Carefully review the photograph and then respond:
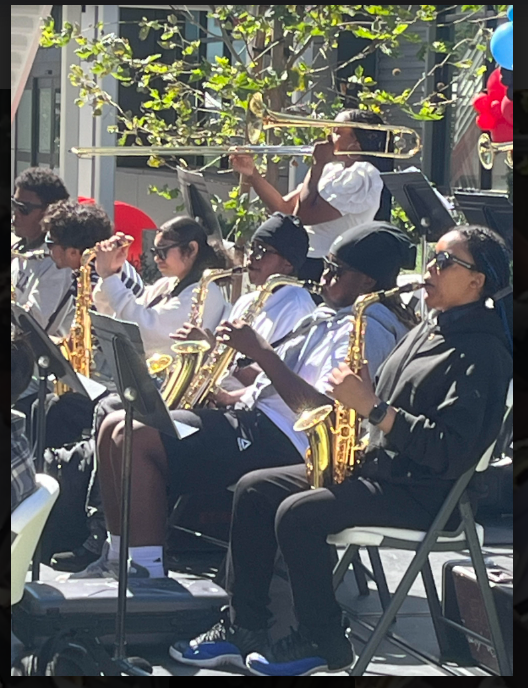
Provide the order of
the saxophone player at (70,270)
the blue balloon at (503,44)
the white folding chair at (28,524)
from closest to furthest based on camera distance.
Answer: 1. the white folding chair at (28,524)
2. the blue balloon at (503,44)
3. the saxophone player at (70,270)

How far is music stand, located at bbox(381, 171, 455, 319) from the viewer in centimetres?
446

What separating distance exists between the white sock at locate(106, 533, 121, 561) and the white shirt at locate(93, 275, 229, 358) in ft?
1.95

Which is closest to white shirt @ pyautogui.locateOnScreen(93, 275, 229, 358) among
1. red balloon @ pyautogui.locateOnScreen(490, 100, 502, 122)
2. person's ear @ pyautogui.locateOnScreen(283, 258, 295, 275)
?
person's ear @ pyautogui.locateOnScreen(283, 258, 295, 275)

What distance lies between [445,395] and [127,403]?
992mm

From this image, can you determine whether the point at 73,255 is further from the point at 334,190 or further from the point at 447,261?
the point at 447,261

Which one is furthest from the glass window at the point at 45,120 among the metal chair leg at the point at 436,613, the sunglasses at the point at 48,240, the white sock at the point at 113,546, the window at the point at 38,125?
the metal chair leg at the point at 436,613

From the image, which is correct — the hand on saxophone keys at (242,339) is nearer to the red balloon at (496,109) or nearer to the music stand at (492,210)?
the music stand at (492,210)

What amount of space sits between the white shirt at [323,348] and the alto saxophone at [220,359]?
0.12m

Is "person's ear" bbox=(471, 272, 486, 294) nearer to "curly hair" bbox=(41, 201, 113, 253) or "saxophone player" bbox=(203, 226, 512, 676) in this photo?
"saxophone player" bbox=(203, 226, 512, 676)

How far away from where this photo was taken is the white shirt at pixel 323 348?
447 cm

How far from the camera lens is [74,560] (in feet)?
15.1

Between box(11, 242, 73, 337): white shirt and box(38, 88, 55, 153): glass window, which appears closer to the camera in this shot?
box(38, 88, 55, 153): glass window

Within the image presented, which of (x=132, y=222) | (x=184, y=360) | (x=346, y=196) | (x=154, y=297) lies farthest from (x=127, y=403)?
(x=346, y=196)

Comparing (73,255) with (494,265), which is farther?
(73,255)
